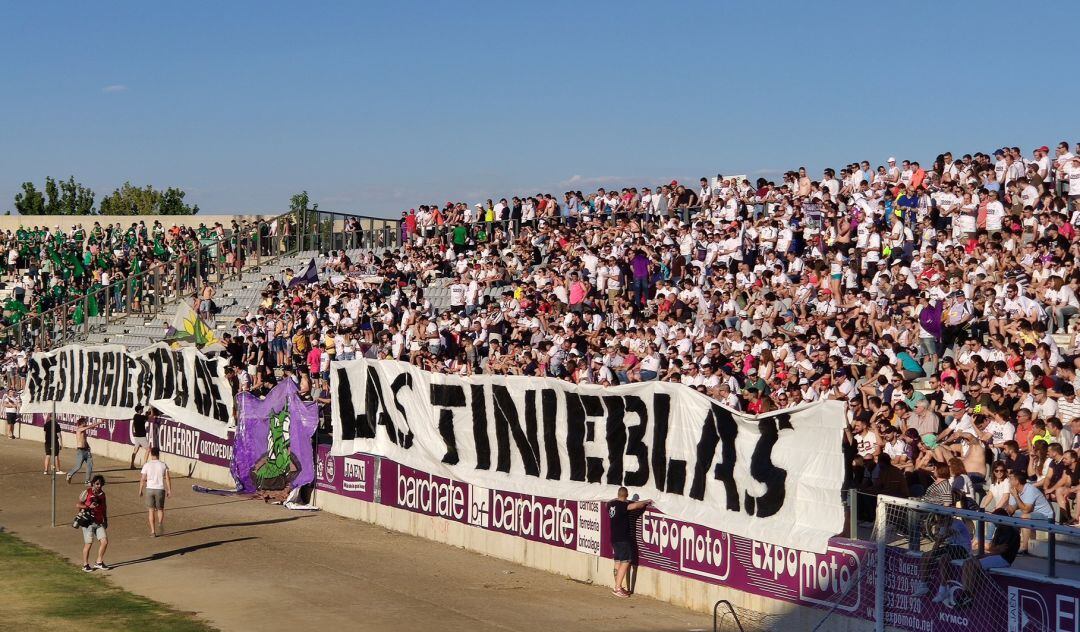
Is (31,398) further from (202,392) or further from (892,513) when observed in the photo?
(892,513)

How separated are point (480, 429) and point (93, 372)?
19.8m

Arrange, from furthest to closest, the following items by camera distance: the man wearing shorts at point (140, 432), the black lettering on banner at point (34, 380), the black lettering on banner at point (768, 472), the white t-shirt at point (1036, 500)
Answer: the black lettering on banner at point (34, 380) < the man wearing shorts at point (140, 432) < the black lettering on banner at point (768, 472) < the white t-shirt at point (1036, 500)

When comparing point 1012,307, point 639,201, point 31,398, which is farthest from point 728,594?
point 31,398

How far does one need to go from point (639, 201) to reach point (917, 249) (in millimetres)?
10812

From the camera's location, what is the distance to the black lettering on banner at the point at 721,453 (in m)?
16.1

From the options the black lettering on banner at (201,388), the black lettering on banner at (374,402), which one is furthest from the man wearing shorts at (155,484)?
the black lettering on banner at (201,388)

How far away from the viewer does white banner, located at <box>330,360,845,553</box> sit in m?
14.9

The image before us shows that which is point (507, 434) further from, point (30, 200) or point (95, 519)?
point (30, 200)

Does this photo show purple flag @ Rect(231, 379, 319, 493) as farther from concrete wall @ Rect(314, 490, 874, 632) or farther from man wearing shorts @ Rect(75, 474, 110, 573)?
man wearing shorts @ Rect(75, 474, 110, 573)

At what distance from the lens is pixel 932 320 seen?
70.0 ft

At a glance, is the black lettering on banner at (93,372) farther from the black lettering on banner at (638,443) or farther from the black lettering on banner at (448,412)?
the black lettering on banner at (638,443)

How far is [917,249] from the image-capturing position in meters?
25.6

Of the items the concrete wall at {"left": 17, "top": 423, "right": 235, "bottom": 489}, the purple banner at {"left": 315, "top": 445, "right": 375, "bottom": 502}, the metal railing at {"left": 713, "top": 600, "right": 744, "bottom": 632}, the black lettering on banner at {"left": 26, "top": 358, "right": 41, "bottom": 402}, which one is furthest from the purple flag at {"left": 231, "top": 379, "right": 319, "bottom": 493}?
the black lettering on banner at {"left": 26, "top": 358, "right": 41, "bottom": 402}

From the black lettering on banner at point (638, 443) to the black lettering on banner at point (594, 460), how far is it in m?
0.53
